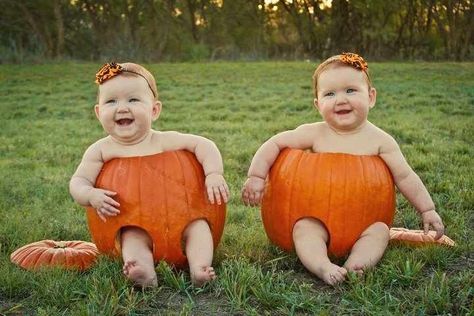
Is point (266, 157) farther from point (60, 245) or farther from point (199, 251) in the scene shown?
point (60, 245)

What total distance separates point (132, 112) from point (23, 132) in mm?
5629

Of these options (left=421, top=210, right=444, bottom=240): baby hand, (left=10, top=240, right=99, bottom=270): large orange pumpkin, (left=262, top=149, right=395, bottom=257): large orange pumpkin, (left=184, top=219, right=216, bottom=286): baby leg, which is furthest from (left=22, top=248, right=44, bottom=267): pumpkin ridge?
(left=421, top=210, right=444, bottom=240): baby hand

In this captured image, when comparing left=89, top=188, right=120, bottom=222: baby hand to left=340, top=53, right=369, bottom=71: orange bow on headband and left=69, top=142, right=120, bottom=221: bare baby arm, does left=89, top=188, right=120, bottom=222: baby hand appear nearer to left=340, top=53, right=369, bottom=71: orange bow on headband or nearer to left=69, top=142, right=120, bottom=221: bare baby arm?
left=69, top=142, right=120, bottom=221: bare baby arm

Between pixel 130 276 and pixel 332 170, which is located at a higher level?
pixel 332 170

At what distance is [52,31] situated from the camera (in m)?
27.8

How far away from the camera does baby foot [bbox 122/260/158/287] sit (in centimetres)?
266

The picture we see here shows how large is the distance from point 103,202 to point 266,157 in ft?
2.95

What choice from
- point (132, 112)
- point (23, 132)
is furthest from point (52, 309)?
point (23, 132)

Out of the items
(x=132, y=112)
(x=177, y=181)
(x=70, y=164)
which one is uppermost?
(x=132, y=112)

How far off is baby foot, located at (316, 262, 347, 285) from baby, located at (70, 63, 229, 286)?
51 centimetres

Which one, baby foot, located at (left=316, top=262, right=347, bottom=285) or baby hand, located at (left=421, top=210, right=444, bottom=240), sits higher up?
baby hand, located at (left=421, top=210, right=444, bottom=240)

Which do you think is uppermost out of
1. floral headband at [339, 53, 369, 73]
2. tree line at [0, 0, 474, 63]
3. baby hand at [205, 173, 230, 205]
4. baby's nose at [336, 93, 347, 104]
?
tree line at [0, 0, 474, 63]

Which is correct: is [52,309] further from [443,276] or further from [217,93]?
[217,93]

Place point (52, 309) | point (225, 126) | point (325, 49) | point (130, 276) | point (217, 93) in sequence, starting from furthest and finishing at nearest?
point (325, 49) < point (217, 93) < point (225, 126) < point (130, 276) < point (52, 309)
